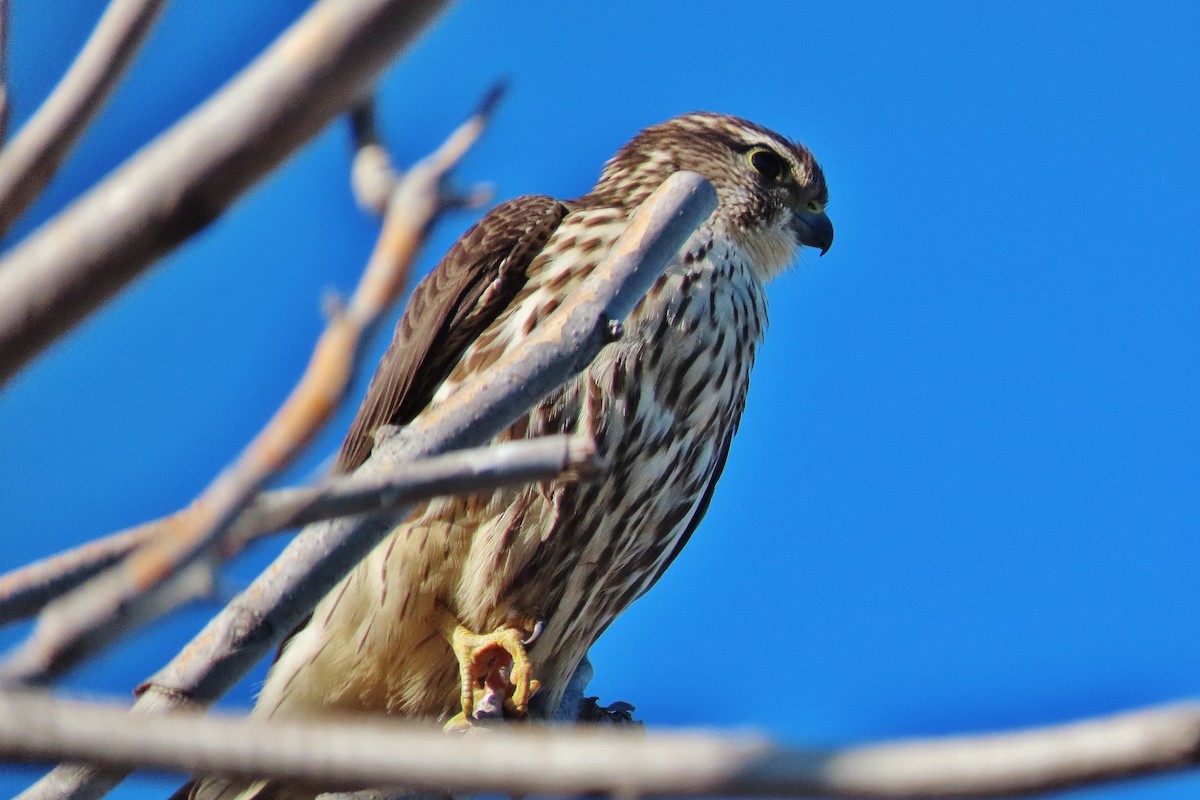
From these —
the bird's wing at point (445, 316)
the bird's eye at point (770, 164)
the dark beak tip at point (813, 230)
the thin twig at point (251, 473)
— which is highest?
the bird's eye at point (770, 164)

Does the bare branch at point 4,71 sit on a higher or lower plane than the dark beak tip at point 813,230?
lower

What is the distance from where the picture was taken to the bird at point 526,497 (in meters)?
4.04

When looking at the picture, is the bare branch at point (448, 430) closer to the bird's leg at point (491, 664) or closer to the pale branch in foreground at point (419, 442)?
the pale branch in foreground at point (419, 442)

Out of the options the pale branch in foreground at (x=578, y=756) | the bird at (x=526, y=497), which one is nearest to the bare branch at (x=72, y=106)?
the pale branch in foreground at (x=578, y=756)

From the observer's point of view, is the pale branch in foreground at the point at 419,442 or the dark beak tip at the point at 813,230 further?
the dark beak tip at the point at 813,230

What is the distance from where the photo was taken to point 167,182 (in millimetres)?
1134

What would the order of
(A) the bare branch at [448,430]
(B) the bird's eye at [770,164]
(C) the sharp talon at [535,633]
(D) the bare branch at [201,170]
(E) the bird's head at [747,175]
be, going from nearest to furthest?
1. (D) the bare branch at [201,170]
2. (A) the bare branch at [448,430]
3. (C) the sharp talon at [535,633]
4. (E) the bird's head at [747,175]
5. (B) the bird's eye at [770,164]

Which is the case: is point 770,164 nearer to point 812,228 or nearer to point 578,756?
point 812,228

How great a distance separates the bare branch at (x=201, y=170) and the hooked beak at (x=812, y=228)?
4283mm

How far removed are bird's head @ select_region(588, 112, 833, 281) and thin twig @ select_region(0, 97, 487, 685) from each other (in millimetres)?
3771

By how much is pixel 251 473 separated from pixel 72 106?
0.43 metres

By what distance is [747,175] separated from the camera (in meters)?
5.26

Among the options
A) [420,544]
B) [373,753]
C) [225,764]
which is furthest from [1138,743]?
[420,544]

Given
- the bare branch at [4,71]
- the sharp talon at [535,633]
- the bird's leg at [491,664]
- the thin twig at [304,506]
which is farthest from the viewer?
the sharp talon at [535,633]
